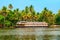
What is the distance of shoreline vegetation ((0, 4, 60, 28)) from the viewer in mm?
98125

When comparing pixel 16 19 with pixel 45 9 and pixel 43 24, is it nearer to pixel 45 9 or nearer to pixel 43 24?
pixel 43 24

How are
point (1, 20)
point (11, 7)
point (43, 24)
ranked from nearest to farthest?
point (1, 20), point (43, 24), point (11, 7)

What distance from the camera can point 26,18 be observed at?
376 ft

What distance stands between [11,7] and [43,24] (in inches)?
671

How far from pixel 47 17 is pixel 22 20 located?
12193 millimetres

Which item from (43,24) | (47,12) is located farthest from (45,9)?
(43,24)

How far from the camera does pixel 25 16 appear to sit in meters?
112

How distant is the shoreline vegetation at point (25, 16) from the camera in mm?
98125

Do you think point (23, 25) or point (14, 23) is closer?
point (14, 23)

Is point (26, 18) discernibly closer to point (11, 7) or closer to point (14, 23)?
point (11, 7)

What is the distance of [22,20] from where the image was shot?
383ft

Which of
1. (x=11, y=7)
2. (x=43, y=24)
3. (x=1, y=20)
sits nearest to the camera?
(x=1, y=20)

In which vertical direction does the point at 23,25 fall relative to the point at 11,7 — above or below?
below

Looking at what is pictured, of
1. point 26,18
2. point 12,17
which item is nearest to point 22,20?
point 26,18
